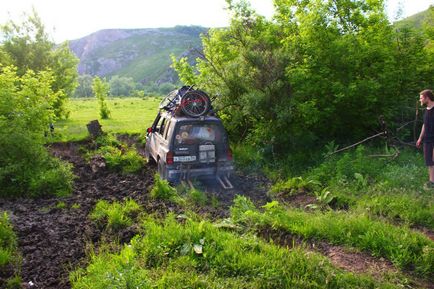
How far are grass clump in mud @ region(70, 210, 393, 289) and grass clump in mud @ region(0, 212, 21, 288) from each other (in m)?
0.83

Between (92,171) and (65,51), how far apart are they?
18662 mm

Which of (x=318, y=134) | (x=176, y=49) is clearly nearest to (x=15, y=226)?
(x=318, y=134)

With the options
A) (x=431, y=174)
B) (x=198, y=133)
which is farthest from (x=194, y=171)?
(x=431, y=174)

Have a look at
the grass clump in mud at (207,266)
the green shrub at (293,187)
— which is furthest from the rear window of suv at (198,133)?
the grass clump in mud at (207,266)

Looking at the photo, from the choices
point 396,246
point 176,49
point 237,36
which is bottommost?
point 396,246

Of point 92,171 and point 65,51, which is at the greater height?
point 65,51

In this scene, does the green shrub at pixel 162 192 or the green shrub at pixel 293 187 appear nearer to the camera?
the green shrub at pixel 162 192

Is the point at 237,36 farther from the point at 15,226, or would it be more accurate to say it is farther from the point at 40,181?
the point at 15,226

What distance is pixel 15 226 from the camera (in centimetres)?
684

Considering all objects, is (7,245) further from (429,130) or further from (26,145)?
(429,130)

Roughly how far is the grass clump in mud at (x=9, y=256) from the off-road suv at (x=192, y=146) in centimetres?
405

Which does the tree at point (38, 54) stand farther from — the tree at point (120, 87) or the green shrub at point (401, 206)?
the tree at point (120, 87)

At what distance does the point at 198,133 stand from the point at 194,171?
102 centimetres

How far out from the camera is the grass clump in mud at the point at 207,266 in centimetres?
457
